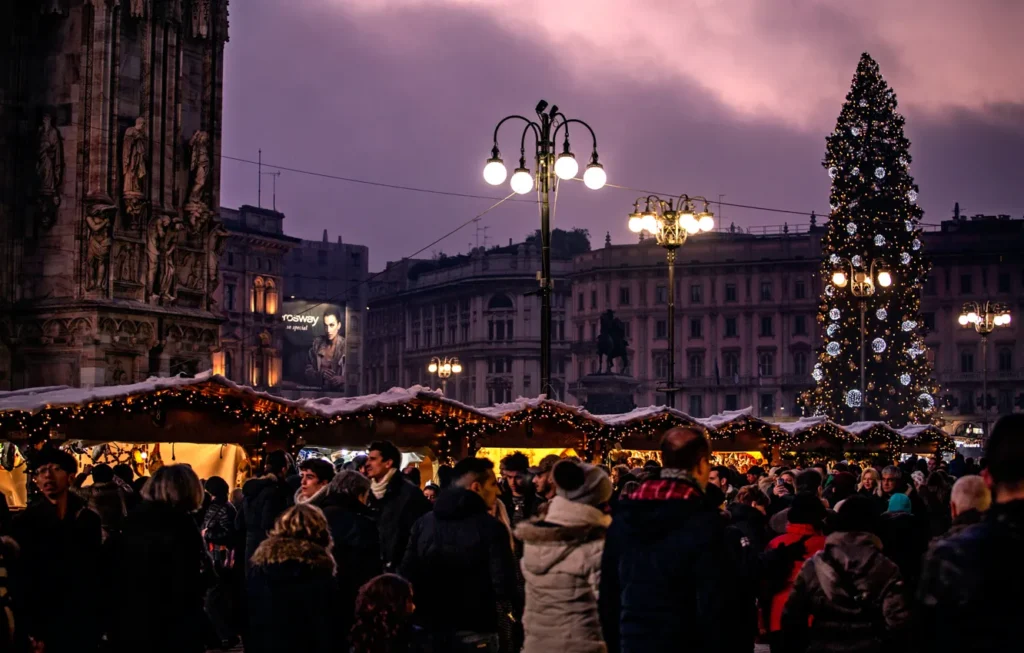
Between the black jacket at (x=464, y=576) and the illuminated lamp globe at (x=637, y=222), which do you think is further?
the illuminated lamp globe at (x=637, y=222)

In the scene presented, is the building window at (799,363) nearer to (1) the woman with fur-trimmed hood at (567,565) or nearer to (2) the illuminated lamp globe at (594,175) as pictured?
(2) the illuminated lamp globe at (594,175)

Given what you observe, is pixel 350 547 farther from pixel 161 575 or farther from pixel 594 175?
pixel 594 175

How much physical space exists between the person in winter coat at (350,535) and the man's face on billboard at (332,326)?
7596 centimetres

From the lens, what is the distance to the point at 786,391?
10094 centimetres

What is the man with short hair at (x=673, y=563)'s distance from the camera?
19.3ft

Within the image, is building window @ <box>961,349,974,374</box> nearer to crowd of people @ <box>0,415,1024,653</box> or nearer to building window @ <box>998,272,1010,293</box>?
building window @ <box>998,272,1010,293</box>

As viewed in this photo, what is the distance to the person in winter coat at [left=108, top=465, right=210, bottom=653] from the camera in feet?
24.1

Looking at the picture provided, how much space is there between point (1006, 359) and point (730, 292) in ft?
63.3

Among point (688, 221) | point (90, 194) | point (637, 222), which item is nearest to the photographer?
point (90, 194)

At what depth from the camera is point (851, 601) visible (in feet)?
21.8

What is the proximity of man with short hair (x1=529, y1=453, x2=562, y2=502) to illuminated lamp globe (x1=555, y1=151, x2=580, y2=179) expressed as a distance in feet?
30.3

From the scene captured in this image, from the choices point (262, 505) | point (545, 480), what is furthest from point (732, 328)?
point (262, 505)

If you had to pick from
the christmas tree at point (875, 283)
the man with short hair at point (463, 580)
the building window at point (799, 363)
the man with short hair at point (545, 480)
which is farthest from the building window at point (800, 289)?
the man with short hair at point (463, 580)

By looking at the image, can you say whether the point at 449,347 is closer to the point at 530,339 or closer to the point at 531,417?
the point at 530,339
